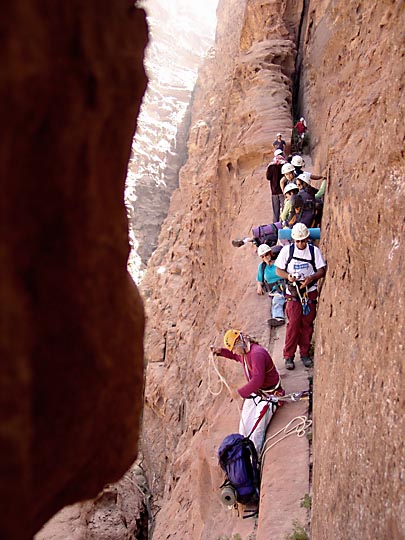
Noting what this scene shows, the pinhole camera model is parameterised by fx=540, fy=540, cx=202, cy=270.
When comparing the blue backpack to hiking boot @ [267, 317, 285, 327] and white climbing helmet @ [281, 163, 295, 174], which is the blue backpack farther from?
white climbing helmet @ [281, 163, 295, 174]

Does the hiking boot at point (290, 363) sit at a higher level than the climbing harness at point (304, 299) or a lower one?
lower

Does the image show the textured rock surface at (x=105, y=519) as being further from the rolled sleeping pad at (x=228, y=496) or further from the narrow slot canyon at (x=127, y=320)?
the rolled sleeping pad at (x=228, y=496)

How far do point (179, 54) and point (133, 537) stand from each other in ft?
126

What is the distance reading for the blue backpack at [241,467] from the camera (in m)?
4.86

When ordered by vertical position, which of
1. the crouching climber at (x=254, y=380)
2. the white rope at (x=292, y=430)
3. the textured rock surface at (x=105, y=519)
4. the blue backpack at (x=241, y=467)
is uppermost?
the crouching climber at (x=254, y=380)

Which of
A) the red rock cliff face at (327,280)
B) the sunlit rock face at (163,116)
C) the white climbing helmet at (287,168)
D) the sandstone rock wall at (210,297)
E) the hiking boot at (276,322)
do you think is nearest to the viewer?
the red rock cliff face at (327,280)

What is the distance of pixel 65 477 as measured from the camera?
1.72m

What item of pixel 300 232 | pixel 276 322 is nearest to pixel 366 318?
pixel 300 232

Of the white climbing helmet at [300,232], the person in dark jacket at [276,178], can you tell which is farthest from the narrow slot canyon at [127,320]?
the person in dark jacket at [276,178]

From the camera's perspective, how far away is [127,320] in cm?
184

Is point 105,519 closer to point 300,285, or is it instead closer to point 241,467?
point 241,467

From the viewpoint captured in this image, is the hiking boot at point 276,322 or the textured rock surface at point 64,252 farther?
the hiking boot at point 276,322

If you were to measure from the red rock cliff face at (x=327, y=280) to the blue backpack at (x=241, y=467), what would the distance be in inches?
12.8

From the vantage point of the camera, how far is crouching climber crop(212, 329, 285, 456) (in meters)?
5.00
